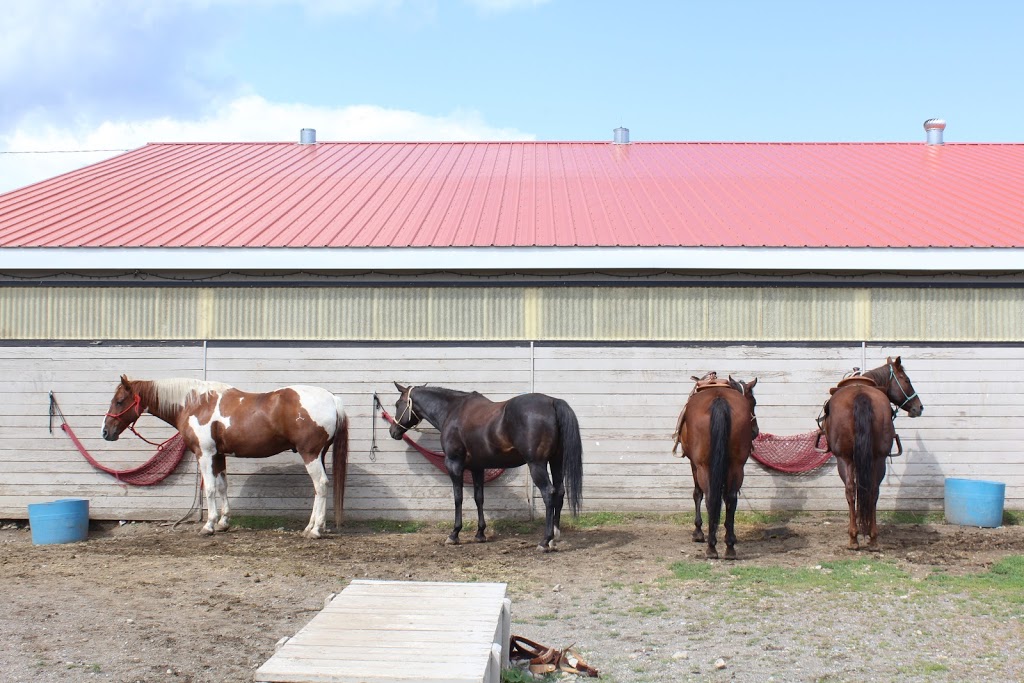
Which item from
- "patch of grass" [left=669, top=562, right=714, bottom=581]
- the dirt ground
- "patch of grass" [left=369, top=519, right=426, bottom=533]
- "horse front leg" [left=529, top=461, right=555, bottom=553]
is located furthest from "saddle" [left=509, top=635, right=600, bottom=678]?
"patch of grass" [left=369, top=519, right=426, bottom=533]

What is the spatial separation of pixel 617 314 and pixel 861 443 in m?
2.87

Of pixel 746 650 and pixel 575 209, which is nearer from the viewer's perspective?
pixel 746 650

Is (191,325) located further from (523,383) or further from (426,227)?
(523,383)

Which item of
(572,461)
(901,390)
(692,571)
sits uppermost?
(901,390)

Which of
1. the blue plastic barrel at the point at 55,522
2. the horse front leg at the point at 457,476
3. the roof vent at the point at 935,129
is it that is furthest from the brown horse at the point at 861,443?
the roof vent at the point at 935,129

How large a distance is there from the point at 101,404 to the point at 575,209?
5744mm

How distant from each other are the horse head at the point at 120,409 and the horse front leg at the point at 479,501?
341cm

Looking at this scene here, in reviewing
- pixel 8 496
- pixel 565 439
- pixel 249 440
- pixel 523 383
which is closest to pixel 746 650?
pixel 565 439

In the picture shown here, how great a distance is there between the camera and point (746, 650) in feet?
16.3

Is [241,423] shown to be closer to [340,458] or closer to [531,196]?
[340,458]

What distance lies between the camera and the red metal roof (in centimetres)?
963

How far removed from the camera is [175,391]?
8.80 m

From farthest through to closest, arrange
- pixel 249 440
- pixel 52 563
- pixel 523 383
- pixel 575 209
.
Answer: pixel 575 209
pixel 523 383
pixel 249 440
pixel 52 563

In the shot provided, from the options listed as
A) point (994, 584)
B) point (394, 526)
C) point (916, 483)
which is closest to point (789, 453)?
point (916, 483)
